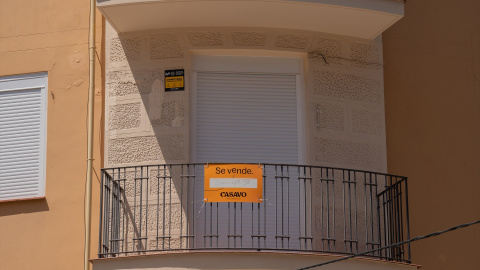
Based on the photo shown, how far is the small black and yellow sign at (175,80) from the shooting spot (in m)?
14.5

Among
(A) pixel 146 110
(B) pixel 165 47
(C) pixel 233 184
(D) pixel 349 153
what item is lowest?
(C) pixel 233 184

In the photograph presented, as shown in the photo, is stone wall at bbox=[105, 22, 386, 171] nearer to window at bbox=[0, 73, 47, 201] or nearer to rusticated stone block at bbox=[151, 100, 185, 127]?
rusticated stone block at bbox=[151, 100, 185, 127]

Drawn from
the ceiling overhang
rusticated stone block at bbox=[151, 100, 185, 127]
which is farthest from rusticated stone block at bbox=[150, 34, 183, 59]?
rusticated stone block at bbox=[151, 100, 185, 127]

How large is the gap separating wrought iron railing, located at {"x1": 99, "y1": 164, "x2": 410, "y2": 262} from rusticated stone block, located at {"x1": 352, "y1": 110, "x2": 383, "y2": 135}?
64 cm

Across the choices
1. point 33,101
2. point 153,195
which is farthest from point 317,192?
point 33,101

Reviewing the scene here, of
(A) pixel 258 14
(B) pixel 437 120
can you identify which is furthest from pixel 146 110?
(B) pixel 437 120

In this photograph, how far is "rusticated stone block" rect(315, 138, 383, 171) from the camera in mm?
14490

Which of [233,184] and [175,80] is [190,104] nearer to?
[175,80]

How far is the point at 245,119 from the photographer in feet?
47.8

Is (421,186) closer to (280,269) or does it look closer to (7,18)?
(280,269)

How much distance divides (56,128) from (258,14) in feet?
10.3

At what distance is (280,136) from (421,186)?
7.26ft

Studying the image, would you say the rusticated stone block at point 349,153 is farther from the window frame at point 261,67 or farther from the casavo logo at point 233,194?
the casavo logo at point 233,194

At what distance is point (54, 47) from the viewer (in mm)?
15219
